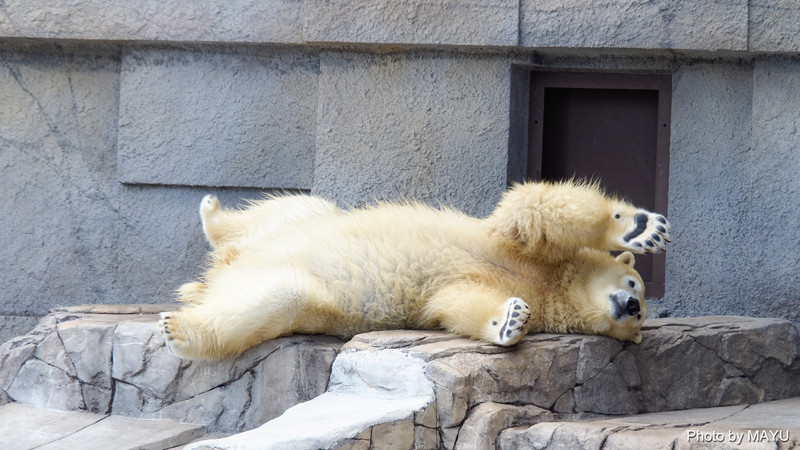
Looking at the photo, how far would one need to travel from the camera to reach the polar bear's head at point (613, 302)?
12.0 feet

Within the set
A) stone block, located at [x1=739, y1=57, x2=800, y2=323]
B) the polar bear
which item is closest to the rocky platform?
the polar bear

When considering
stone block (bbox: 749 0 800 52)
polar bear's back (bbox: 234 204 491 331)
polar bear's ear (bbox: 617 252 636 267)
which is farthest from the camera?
stone block (bbox: 749 0 800 52)

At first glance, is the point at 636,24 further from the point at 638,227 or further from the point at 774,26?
the point at 638,227

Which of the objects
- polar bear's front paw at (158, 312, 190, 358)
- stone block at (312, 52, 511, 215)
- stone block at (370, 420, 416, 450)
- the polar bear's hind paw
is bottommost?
stone block at (370, 420, 416, 450)

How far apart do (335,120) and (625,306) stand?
2.19 meters

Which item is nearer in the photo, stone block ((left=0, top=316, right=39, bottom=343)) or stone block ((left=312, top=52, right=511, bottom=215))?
stone block ((left=312, top=52, right=511, bottom=215))

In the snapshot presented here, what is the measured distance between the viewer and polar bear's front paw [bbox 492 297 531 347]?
3.29 metres

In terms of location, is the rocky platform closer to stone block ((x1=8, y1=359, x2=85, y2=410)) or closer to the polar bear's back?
stone block ((x1=8, y1=359, x2=85, y2=410))

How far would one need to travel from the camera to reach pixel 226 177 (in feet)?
17.5

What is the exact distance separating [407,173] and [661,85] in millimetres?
1533

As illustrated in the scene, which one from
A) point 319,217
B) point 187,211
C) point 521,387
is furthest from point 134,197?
point 521,387

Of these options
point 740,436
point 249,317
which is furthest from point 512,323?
point 249,317

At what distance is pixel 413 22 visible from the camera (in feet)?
16.3

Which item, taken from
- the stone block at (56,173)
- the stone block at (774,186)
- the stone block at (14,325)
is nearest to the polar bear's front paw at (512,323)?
the stone block at (774,186)
